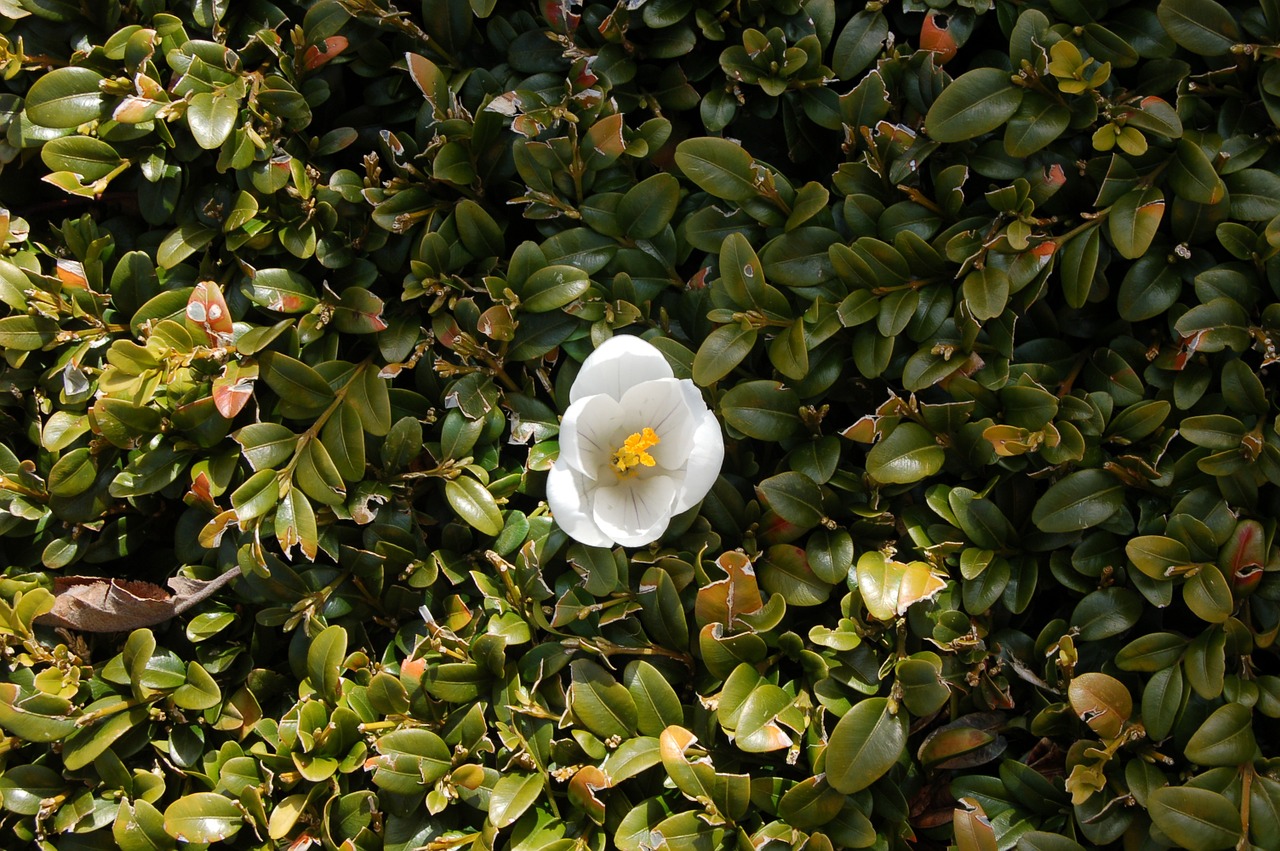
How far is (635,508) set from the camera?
205cm

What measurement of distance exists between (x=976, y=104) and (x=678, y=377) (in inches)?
30.1

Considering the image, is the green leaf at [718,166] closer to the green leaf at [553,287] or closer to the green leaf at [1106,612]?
the green leaf at [553,287]

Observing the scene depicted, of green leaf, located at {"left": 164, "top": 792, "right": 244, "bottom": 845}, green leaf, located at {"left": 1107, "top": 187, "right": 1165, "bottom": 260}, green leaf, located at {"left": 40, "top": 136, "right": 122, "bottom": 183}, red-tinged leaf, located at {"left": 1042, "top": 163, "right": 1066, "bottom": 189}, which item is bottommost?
green leaf, located at {"left": 164, "top": 792, "right": 244, "bottom": 845}

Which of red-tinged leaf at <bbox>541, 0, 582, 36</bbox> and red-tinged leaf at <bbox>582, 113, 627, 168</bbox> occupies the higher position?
red-tinged leaf at <bbox>541, 0, 582, 36</bbox>

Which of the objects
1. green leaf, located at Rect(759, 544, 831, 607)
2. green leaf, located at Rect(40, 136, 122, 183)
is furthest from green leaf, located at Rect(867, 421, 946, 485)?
green leaf, located at Rect(40, 136, 122, 183)

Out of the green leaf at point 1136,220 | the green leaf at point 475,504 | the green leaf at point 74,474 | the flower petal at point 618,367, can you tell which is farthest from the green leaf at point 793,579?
the green leaf at point 74,474

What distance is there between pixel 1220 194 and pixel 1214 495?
547mm

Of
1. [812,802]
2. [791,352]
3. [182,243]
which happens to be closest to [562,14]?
[791,352]

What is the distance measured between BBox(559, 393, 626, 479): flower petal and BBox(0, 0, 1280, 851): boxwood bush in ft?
0.27

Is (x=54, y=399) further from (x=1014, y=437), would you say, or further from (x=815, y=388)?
(x=1014, y=437)

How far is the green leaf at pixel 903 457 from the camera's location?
6.32ft

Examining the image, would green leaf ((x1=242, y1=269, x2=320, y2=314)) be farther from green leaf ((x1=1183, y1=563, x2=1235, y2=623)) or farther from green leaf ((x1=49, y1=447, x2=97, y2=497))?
green leaf ((x1=1183, y1=563, x2=1235, y2=623))

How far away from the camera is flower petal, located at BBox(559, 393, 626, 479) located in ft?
6.42

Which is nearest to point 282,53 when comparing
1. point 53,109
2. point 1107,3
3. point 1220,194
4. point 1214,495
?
point 53,109
